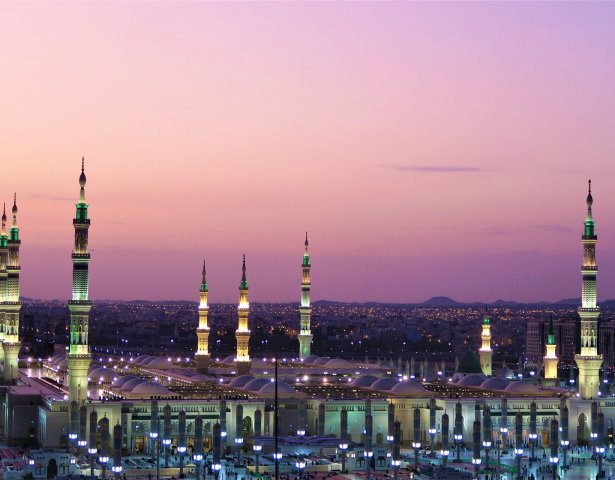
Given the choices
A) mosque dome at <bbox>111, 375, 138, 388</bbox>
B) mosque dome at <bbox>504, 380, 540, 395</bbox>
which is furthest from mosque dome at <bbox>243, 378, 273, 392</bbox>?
mosque dome at <bbox>504, 380, 540, 395</bbox>

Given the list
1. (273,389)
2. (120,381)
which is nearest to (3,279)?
(120,381)

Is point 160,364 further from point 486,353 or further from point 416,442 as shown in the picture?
point 416,442

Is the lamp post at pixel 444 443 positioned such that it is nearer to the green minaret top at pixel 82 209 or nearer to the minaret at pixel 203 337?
the green minaret top at pixel 82 209

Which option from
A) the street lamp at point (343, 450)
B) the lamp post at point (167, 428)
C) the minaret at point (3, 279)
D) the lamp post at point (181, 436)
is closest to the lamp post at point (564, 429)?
the street lamp at point (343, 450)

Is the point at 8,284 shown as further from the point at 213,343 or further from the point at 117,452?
the point at 213,343

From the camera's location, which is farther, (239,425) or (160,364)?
(160,364)

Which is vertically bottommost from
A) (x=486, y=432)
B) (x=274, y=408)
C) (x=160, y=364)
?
(x=486, y=432)

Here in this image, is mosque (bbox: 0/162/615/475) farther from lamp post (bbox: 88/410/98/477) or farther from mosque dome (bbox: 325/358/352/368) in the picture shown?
mosque dome (bbox: 325/358/352/368)
